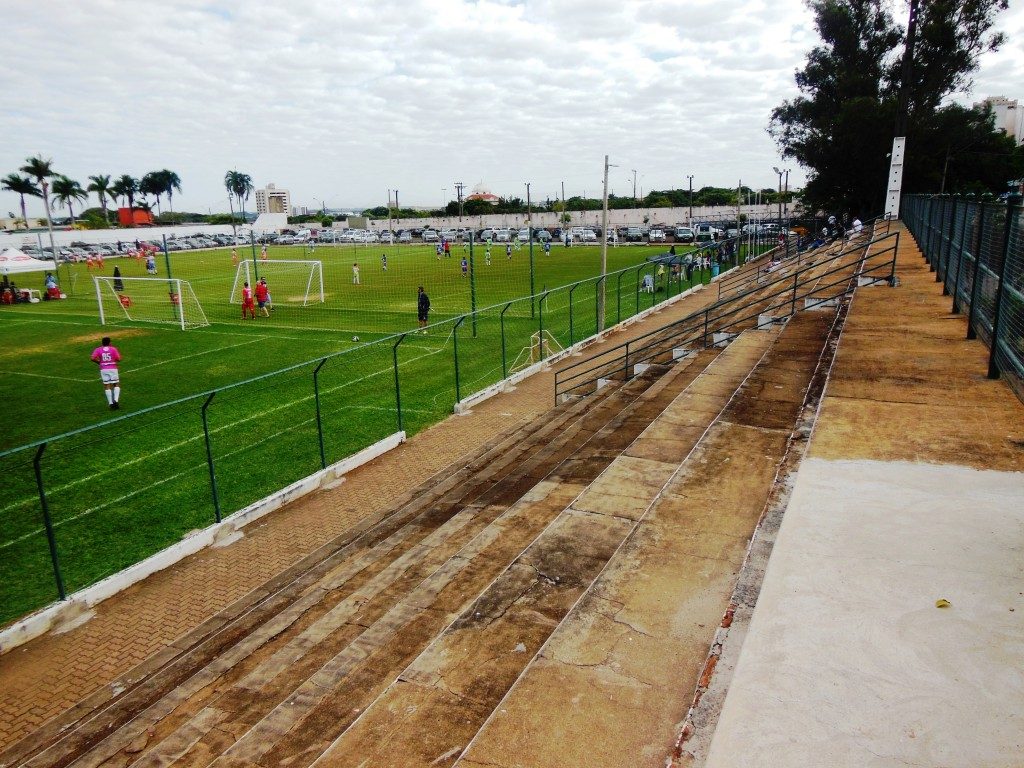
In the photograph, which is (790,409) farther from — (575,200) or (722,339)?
(575,200)

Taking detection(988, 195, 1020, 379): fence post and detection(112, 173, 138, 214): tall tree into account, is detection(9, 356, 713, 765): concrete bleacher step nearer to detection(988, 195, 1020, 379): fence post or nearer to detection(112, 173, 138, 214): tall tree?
detection(988, 195, 1020, 379): fence post

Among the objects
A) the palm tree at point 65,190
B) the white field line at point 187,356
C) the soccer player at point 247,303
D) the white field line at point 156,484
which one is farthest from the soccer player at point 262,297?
the palm tree at point 65,190

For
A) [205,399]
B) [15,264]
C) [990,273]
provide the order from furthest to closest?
[15,264], [205,399], [990,273]

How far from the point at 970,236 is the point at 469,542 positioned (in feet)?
39.0

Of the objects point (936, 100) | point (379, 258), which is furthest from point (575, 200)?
point (936, 100)

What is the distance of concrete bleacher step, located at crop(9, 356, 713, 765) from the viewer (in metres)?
5.30

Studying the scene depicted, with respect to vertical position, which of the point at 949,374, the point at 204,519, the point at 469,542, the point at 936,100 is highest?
the point at 936,100

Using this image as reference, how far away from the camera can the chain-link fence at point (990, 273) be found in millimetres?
8883

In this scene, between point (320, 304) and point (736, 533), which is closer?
point (736, 533)

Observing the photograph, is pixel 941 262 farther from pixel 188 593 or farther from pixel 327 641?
pixel 188 593

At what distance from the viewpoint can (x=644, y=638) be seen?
536 cm

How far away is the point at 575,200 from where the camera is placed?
134375mm

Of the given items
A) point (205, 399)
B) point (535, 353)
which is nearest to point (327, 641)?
point (205, 399)

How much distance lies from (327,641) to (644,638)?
10.2 feet
